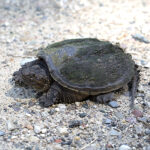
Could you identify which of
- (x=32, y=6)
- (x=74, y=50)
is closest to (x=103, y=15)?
(x=32, y=6)

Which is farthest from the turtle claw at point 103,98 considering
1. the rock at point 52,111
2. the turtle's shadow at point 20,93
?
the turtle's shadow at point 20,93

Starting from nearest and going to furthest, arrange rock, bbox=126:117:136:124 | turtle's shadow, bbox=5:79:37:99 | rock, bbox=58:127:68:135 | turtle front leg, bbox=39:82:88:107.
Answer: rock, bbox=58:127:68:135, rock, bbox=126:117:136:124, turtle front leg, bbox=39:82:88:107, turtle's shadow, bbox=5:79:37:99

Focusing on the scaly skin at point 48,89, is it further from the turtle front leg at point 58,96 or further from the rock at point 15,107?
the rock at point 15,107

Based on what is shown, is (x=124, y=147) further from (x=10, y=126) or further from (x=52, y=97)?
(x=10, y=126)

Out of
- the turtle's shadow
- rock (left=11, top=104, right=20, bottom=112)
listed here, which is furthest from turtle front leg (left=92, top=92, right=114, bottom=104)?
rock (left=11, top=104, right=20, bottom=112)

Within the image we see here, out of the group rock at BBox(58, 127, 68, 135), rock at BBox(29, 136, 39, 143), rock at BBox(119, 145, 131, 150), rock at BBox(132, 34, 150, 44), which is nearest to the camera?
rock at BBox(119, 145, 131, 150)

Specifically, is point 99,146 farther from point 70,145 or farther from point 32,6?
point 32,6

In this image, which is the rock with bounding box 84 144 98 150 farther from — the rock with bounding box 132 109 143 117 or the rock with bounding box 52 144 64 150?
the rock with bounding box 132 109 143 117

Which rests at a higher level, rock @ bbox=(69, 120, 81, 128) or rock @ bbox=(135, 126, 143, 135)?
rock @ bbox=(135, 126, 143, 135)
